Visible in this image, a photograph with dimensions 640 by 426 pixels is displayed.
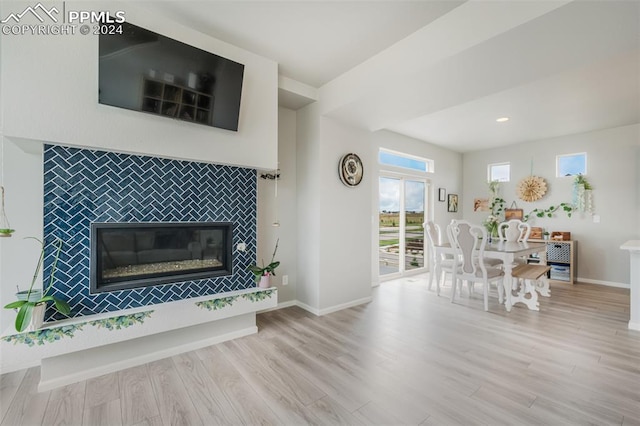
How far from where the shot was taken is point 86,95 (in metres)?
2.00

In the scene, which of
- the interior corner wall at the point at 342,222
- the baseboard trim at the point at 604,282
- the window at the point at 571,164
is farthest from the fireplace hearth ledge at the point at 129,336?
the window at the point at 571,164

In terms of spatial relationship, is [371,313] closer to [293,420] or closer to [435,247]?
[435,247]

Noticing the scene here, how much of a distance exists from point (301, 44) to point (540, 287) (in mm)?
4652

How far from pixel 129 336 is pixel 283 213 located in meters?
2.05

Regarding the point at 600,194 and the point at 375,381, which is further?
the point at 600,194

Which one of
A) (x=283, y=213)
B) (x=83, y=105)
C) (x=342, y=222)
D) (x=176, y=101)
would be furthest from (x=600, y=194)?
(x=83, y=105)

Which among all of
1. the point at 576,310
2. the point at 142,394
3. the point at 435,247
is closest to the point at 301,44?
the point at 142,394

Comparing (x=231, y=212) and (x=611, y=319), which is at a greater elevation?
(x=231, y=212)

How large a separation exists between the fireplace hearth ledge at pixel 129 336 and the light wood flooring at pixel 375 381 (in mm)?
97

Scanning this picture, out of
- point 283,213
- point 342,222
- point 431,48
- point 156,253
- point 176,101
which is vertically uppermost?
point 431,48

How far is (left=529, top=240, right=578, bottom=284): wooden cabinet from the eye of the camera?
4.98 meters

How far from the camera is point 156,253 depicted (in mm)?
2439

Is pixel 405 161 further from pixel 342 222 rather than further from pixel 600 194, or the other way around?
pixel 600 194

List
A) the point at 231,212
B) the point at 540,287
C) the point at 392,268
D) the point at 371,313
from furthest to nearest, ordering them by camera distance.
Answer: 1. the point at 392,268
2. the point at 540,287
3. the point at 371,313
4. the point at 231,212
